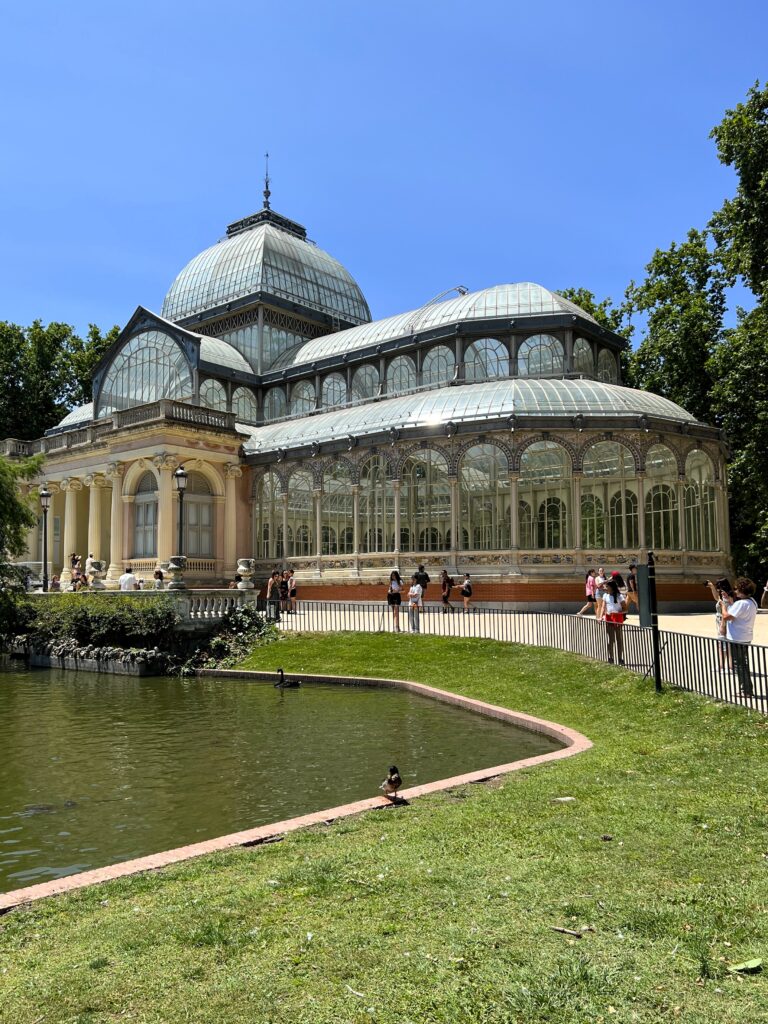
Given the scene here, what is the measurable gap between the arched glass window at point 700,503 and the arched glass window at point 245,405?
22.6m

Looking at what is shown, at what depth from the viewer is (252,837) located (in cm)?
687

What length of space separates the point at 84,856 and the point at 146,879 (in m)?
1.50

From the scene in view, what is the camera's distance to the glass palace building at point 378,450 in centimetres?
2930

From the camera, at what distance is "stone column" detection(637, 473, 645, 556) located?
28.8 metres

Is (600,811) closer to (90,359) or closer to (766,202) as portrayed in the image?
(766,202)

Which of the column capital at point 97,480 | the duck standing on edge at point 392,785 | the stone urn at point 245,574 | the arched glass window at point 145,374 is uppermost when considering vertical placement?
the arched glass window at point 145,374

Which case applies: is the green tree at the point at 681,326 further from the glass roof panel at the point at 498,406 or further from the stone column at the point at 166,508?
the stone column at the point at 166,508

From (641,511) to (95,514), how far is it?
24.8 m

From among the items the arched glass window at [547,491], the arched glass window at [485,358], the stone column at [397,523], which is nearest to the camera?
the arched glass window at [547,491]

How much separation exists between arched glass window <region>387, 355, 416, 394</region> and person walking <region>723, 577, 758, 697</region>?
87.1ft

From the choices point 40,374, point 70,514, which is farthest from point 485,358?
point 40,374

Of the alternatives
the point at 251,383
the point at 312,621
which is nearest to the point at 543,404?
the point at 312,621

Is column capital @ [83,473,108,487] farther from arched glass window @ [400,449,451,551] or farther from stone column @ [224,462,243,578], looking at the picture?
arched glass window @ [400,449,451,551]

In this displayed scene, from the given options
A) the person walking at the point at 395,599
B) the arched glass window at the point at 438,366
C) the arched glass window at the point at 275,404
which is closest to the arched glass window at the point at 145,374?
the arched glass window at the point at 275,404
